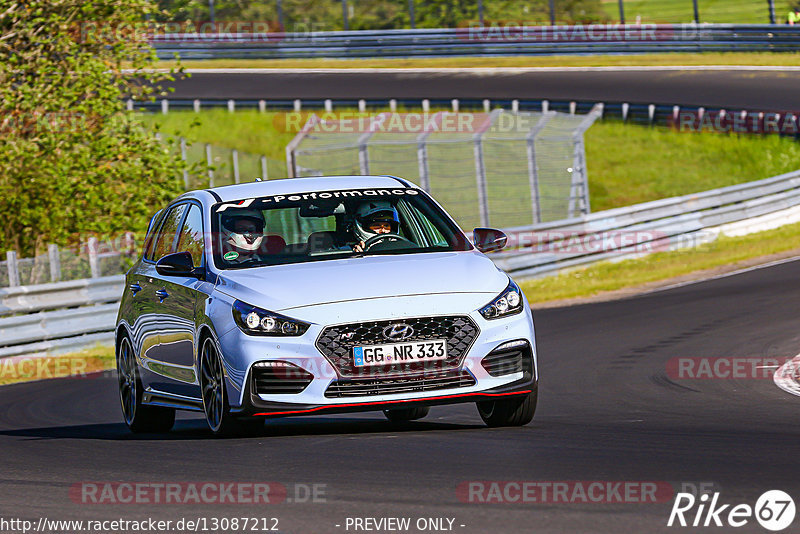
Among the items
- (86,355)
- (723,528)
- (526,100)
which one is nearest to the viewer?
(723,528)

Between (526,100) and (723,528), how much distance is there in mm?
37044

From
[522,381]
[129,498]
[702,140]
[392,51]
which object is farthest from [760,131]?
[129,498]

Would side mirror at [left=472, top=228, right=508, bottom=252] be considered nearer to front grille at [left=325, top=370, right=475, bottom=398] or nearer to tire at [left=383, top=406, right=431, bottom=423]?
front grille at [left=325, top=370, right=475, bottom=398]

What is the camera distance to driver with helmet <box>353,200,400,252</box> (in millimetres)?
9453

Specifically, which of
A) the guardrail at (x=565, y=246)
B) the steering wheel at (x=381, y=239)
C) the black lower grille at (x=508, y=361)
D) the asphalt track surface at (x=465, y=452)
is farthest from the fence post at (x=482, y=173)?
the black lower grille at (x=508, y=361)

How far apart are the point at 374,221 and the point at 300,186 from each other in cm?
63

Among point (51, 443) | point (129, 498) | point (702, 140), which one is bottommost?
point (702, 140)

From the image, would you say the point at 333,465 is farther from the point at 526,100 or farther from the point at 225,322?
the point at 526,100

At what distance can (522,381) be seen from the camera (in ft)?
Result: 28.3

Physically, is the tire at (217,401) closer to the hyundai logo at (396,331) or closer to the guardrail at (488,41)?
the hyundai logo at (396,331)

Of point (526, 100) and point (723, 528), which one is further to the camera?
point (526, 100)

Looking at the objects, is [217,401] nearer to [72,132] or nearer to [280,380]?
[280,380]

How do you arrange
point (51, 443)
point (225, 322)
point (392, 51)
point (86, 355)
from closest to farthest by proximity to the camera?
1. point (225, 322)
2. point (51, 443)
3. point (86, 355)
4. point (392, 51)

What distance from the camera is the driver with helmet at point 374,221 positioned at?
31.0ft
